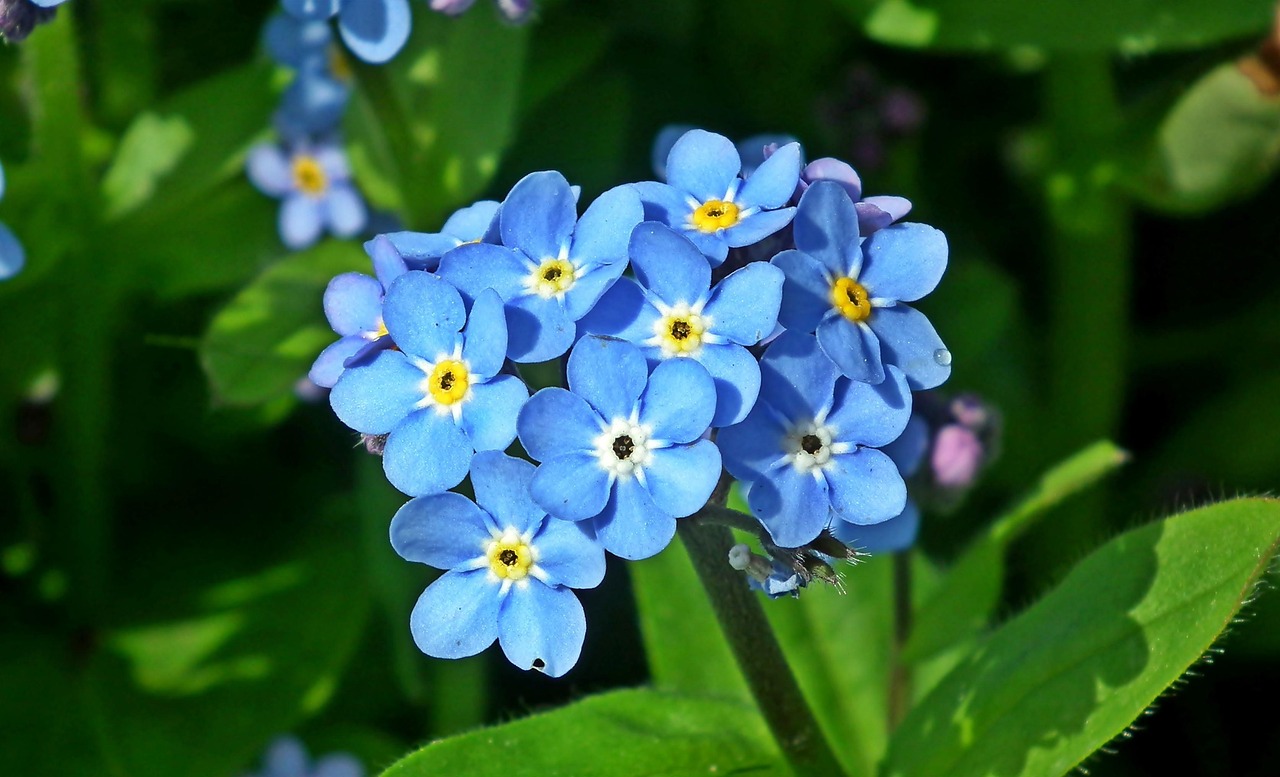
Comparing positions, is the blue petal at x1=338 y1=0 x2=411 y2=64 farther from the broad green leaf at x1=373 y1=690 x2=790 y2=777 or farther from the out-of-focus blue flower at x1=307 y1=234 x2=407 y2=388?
the broad green leaf at x1=373 y1=690 x2=790 y2=777

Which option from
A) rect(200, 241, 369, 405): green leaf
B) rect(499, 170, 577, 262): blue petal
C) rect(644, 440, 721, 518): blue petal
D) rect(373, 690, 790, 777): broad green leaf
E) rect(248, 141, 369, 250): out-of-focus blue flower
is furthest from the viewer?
rect(248, 141, 369, 250): out-of-focus blue flower

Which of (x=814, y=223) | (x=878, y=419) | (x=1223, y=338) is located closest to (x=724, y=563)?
(x=878, y=419)

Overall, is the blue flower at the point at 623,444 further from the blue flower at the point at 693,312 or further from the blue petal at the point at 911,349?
the blue petal at the point at 911,349

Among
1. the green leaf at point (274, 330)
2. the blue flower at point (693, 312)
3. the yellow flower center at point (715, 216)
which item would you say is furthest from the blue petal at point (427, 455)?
the green leaf at point (274, 330)

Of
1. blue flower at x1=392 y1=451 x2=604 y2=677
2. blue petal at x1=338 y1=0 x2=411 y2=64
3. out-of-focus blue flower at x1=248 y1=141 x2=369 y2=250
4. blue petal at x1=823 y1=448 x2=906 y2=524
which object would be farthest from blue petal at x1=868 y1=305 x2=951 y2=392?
out-of-focus blue flower at x1=248 y1=141 x2=369 y2=250

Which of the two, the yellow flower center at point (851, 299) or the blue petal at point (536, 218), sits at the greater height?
the blue petal at point (536, 218)

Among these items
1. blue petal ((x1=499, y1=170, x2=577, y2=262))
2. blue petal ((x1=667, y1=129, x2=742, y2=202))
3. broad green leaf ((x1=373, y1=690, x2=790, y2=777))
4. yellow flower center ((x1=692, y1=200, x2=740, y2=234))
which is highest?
blue petal ((x1=667, y1=129, x2=742, y2=202))

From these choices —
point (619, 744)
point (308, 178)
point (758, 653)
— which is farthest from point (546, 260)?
point (308, 178)
